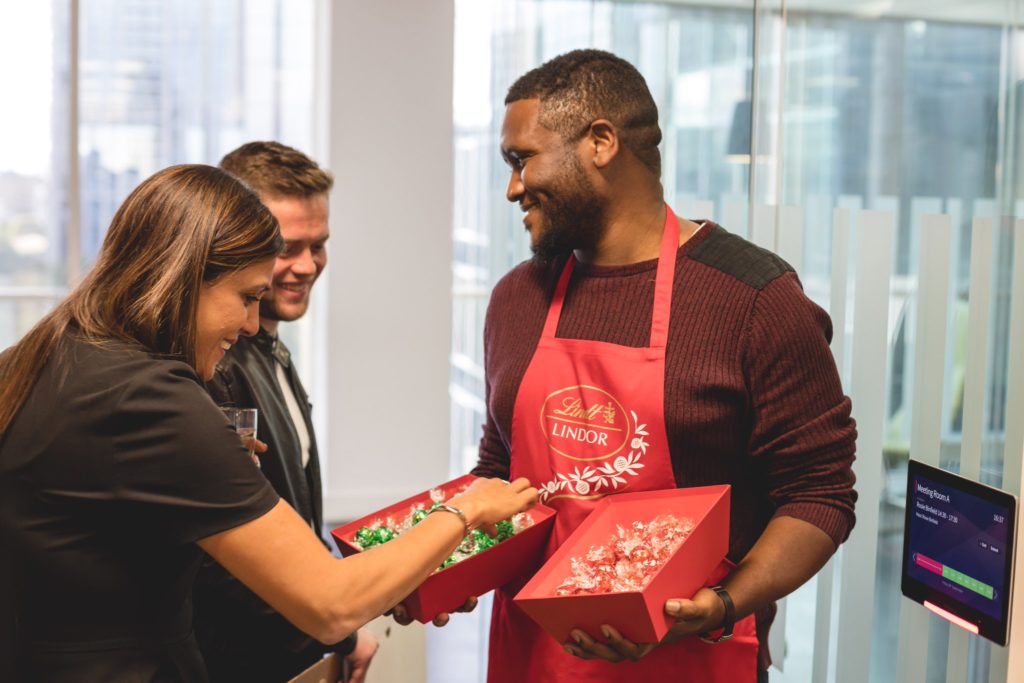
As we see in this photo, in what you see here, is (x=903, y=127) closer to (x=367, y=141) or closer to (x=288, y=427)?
(x=288, y=427)

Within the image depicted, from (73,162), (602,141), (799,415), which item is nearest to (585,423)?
(799,415)

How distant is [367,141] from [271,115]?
67 centimetres

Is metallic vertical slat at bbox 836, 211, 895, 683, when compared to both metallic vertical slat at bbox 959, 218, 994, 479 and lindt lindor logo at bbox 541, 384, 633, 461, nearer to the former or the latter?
metallic vertical slat at bbox 959, 218, 994, 479

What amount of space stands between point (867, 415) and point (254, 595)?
3.75 ft

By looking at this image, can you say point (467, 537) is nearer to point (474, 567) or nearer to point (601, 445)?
point (474, 567)

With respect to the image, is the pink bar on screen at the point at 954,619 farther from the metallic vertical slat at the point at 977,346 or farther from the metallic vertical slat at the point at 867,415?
the metallic vertical slat at the point at 867,415

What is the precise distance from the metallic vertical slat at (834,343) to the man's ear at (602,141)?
0.68 m

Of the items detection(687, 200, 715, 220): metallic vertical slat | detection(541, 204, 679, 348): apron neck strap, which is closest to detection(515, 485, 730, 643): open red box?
detection(541, 204, 679, 348): apron neck strap

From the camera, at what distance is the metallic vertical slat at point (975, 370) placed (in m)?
1.74

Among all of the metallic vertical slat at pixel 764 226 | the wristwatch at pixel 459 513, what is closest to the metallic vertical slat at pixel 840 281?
the metallic vertical slat at pixel 764 226

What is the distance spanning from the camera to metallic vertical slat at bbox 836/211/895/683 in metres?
2.05

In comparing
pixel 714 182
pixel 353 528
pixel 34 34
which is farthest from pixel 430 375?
pixel 353 528

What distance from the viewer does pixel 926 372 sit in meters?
1.90

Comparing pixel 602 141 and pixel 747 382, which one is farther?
pixel 602 141
